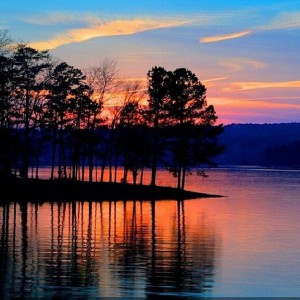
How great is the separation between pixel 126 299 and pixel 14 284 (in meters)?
3.53

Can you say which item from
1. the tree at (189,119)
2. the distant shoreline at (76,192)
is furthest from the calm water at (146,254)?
the tree at (189,119)

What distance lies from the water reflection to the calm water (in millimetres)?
28

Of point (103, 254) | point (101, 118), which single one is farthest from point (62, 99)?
point (103, 254)

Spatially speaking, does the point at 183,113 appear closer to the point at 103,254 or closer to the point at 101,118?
the point at 101,118

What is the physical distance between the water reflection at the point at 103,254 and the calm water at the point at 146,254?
0.09 feet

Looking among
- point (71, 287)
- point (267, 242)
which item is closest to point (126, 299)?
point (71, 287)

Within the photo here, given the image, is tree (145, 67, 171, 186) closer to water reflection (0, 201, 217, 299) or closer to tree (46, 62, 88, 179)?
tree (46, 62, 88, 179)

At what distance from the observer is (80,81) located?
88.0m

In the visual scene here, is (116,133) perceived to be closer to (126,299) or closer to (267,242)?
(267,242)

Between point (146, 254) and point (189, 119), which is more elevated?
point (189, 119)

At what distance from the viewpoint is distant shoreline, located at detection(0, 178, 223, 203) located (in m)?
62.9

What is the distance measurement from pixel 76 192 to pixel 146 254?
132ft

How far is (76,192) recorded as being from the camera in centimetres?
6725

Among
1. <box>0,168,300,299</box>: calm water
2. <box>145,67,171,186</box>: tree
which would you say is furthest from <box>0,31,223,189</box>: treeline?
<box>0,168,300,299</box>: calm water
